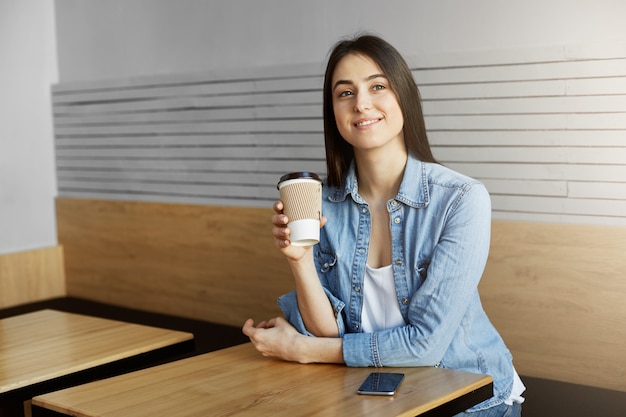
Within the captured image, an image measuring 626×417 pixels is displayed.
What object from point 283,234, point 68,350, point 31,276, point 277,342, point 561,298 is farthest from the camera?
point 31,276

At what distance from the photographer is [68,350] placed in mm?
2146

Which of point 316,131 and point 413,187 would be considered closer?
point 413,187

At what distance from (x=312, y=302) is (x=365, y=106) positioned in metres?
0.47

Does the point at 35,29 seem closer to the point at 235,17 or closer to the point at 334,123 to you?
the point at 235,17

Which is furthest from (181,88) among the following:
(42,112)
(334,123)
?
(334,123)

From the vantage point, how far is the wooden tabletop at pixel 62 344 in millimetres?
1960

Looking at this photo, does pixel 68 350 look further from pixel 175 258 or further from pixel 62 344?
pixel 175 258

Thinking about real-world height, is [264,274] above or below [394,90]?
below

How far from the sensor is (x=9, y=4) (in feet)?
12.6

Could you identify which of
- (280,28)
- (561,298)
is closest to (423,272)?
(561,298)

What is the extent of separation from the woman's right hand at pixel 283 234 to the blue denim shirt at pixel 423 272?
171 mm

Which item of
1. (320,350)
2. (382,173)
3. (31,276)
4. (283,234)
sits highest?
(382,173)

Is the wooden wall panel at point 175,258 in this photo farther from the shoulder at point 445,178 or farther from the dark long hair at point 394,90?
the shoulder at point 445,178

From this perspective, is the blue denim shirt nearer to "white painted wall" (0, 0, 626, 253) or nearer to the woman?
the woman
